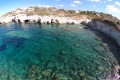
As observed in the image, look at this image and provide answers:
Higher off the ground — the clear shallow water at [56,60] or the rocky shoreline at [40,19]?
the clear shallow water at [56,60]

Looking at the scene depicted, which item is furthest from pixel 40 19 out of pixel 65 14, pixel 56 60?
pixel 56 60

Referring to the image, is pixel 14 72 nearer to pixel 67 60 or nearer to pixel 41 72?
pixel 41 72

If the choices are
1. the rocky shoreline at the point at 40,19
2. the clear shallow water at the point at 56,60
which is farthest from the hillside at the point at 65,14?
the clear shallow water at the point at 56,60

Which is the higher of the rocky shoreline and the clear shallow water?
the clear shallow water

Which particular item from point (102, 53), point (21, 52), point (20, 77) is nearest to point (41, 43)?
point (21, 52)

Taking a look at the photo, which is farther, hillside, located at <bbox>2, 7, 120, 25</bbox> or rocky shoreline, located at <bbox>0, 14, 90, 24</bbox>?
hillside, located at <bbox>2, 7, 120, 25</bbox>

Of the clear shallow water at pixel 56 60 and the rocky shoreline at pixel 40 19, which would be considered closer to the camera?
the clear shallow water at pixel 56 60

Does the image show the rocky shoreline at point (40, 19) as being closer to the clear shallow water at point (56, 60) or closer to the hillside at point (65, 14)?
the hillside at point (65, 14)

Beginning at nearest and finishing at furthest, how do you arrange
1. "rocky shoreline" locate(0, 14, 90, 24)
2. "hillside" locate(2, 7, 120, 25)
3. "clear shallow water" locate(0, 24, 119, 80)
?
"clear shallow water" locate(0, 24, 119, 80), "rocky shoreline" locate(0, 14, 90, 24), "hillside" locate(2, 7, 120, 25)

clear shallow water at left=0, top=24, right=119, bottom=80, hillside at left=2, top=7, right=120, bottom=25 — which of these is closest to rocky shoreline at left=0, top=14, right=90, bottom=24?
hillside at left=2, top=7, right=120, bottom=25

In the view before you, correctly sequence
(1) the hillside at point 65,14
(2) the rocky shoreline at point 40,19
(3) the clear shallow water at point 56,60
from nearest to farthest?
(3) the clear shallow water at point 56,60
(2) the rocky shoreline at point 40,19
(1) the hillside at point 65,14

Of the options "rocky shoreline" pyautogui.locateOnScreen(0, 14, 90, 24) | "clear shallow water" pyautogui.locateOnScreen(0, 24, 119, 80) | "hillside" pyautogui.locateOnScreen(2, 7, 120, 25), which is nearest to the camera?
"clear shallow water" pyautogui.locateOnScreen(0, 24, 119, 80)

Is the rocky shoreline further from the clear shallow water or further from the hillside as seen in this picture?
the clear shallow water

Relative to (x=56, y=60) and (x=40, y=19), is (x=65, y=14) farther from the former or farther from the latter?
(x=56, y=60)
